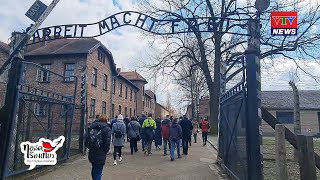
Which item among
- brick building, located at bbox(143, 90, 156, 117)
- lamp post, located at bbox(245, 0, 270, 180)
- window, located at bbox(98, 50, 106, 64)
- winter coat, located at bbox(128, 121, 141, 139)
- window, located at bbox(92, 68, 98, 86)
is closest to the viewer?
lamp post, located at bbox(245, 0, 270, 180)

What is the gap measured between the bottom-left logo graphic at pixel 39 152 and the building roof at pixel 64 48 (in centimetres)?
1728

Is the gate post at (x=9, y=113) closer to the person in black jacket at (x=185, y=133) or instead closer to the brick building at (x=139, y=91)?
the person in black jacket at (x=185, y=133)

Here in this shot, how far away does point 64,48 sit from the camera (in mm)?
26547

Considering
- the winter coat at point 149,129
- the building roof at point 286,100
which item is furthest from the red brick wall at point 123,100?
the winter coat at point 149,129

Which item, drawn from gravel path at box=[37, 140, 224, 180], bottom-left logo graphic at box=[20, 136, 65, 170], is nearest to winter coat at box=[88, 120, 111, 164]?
gravel path at box=[37, 140, 224, 180]

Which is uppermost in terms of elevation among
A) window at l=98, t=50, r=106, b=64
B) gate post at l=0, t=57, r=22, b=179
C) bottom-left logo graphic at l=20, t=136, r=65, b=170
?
window at l=98, t=50, r=106, b=64

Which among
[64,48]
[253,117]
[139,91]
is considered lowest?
[253,117]

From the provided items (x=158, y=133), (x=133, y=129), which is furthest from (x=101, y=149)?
(x=158, y=133)

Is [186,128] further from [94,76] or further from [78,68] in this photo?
[94,76]

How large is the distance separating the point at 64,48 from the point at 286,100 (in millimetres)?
29237

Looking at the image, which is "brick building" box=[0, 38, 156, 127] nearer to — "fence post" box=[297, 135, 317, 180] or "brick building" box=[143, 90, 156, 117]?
"fence post" box=[297, 135, 317, 180]

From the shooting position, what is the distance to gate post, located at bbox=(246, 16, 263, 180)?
204 inches

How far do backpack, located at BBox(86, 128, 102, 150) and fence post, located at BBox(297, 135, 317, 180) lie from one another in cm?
402

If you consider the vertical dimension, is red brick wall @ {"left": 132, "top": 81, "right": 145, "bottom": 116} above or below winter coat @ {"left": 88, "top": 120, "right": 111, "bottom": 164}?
above
